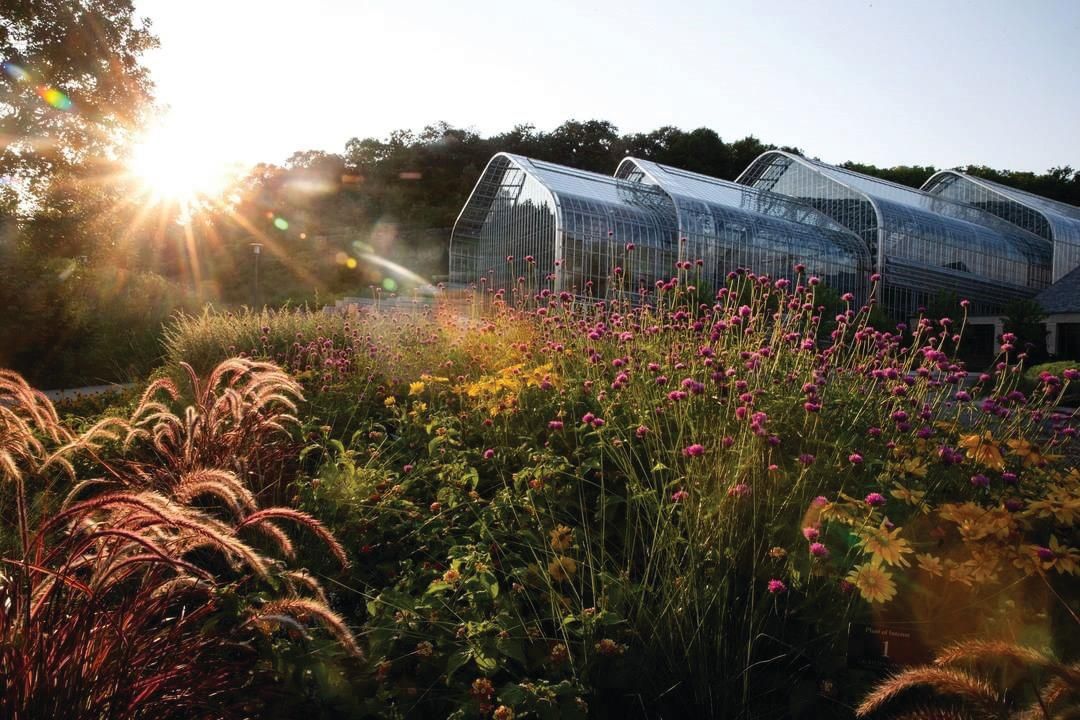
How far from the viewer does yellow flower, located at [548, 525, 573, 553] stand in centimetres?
247

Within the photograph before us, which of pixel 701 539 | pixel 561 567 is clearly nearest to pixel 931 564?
pixel 701 539

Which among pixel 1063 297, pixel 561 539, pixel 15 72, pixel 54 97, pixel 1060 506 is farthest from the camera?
pixel 1063 297

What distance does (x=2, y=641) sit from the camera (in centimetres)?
147

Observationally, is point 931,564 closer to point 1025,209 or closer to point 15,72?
point 15,72

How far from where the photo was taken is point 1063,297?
22.9m

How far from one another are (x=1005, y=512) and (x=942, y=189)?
123 feet

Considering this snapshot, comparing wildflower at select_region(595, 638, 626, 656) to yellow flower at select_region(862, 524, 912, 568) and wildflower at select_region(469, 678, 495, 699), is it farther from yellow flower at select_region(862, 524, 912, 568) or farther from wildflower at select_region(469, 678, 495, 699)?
yellow flower at select_region(862, 524, 912, 568)

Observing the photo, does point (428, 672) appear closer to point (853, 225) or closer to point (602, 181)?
point (602, 181)

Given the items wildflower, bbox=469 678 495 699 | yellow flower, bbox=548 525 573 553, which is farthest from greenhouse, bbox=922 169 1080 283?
wildflower, bbox=469 678 495 699

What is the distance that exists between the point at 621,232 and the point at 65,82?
47.8ft

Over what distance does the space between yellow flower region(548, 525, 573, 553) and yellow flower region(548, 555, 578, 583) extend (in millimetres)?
39

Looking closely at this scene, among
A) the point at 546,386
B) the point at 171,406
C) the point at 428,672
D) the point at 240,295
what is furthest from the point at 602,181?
the point at 428,672

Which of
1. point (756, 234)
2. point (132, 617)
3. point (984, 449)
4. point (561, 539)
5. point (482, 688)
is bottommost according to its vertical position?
point (482, 688)

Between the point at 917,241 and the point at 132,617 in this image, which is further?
the point at 917,241
